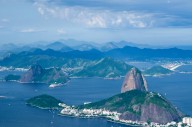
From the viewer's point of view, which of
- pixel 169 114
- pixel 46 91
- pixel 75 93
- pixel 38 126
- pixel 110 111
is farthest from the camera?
pixel 46 91

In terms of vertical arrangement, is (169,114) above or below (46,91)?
below

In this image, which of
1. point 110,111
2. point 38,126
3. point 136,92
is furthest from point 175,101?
point 38,126

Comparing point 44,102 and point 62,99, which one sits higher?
point 62,99

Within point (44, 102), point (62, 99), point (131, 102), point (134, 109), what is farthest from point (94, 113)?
point (62, 99)

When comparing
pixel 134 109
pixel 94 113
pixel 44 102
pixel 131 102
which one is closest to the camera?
pixel 134 109

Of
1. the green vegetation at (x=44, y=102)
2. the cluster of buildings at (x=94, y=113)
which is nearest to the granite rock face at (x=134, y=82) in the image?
the green vegetation at (x=44, y=102)

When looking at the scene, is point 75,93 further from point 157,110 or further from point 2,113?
point 157,110

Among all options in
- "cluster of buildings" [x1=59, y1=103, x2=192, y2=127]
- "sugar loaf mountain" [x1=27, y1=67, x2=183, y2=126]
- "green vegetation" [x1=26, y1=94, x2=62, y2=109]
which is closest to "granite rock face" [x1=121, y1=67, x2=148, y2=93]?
"sugar loaf mountain" [x1=27, y1=67, x2=183, y2=126]

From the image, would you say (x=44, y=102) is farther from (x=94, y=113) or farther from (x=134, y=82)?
(x=134, y=82)

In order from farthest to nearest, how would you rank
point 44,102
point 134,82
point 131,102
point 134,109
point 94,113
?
point 134,82, point 44,102, point 131,102, point 94,113, point 134,109
